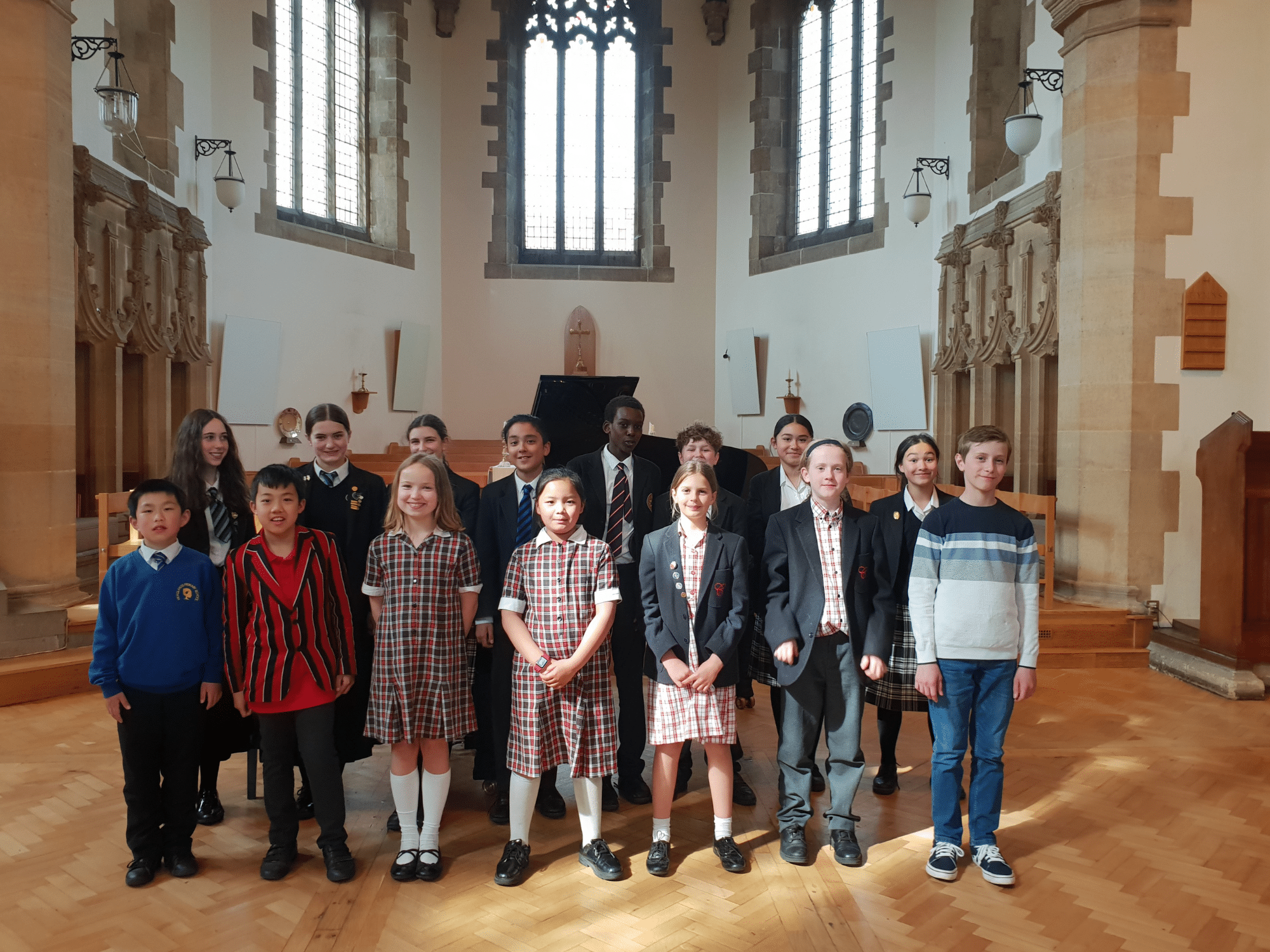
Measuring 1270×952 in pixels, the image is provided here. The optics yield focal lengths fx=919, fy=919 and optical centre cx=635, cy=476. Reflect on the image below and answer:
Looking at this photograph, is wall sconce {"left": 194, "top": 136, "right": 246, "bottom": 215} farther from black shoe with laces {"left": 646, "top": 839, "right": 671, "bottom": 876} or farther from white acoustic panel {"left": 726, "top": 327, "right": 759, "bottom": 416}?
black shoe with laces {"left": 646, "top": 839, "right": 671, "bottom": 876}

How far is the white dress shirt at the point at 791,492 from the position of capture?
150 inches

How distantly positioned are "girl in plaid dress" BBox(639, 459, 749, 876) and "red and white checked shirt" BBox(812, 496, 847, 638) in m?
0.26

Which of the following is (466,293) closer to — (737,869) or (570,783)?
(570,783)

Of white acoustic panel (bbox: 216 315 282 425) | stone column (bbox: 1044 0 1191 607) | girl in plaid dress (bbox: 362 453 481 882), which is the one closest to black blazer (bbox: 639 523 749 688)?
girl in plaid dress (bbox: 362 453 481 882)

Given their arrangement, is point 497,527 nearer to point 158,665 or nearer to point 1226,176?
point 158,665

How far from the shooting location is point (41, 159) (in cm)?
532

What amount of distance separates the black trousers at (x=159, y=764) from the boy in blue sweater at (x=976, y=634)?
7.55 feet

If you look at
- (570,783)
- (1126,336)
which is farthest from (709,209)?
(570,783)

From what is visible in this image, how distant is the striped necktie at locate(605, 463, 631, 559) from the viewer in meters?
3.52

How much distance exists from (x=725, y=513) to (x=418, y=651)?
4.04 ft

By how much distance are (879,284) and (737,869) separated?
895 cm

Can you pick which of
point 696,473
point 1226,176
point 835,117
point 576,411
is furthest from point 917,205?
point 696,473

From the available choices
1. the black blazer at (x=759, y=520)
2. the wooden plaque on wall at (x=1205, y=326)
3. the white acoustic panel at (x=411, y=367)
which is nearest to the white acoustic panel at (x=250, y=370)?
the white acoustic panel at (x=411, y=367)

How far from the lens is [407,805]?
9.57 ft
